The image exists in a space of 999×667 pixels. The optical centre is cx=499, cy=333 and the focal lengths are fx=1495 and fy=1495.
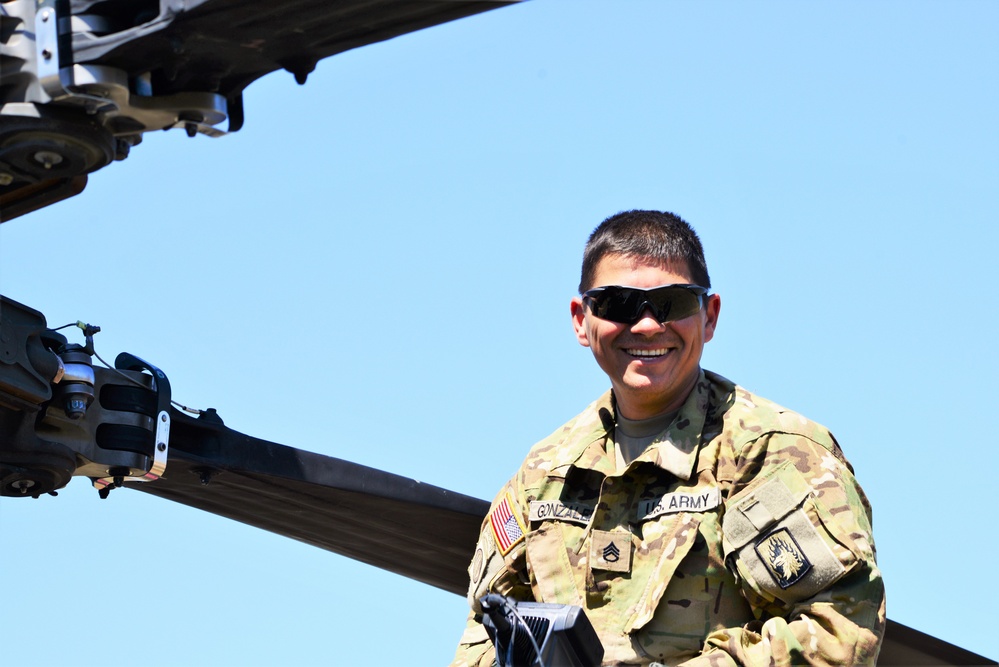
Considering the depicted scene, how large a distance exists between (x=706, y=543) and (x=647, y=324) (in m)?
0.63

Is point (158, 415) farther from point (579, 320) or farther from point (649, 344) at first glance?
point (649, 344)

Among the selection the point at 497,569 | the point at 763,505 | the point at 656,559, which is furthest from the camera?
the point at 497,569

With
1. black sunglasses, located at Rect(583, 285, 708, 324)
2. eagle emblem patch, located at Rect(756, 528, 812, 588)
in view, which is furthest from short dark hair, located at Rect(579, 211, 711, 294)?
eagle emblem patch, located at Rect(756, 528, 812, 588)

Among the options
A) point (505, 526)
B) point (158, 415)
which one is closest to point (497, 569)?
point (505, 526)

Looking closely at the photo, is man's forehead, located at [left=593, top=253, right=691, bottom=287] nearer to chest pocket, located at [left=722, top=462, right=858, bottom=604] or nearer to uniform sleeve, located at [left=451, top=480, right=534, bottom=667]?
chest pocket, located at [left=722, top=462, right=858, bottom=604]

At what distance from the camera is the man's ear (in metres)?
4.50

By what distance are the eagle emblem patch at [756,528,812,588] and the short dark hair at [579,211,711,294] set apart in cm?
87

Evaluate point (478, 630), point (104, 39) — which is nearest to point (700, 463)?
point (478, 630)

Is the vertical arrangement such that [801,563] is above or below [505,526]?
below

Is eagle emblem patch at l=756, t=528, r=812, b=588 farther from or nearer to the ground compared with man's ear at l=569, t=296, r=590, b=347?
nearer to the ground

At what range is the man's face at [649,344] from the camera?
422cm

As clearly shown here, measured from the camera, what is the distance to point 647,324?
13.7ft

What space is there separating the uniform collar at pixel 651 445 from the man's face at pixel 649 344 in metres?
0.09

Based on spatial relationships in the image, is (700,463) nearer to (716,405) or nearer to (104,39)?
(716,405)
